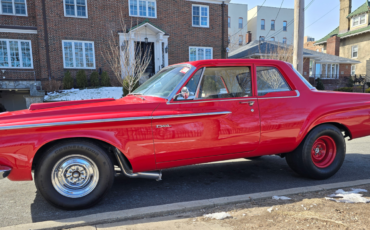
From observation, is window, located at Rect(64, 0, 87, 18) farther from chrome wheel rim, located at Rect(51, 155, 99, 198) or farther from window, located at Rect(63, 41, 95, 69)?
chrome wheel rim, located at Rect(51, 155, 99, 198)

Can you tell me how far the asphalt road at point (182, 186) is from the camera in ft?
10.4

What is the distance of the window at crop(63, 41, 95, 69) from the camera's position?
15.9m

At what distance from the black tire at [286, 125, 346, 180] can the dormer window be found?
34.5 meters

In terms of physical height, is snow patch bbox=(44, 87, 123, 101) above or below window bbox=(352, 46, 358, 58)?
below

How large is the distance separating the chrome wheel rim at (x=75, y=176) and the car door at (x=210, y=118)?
82cm

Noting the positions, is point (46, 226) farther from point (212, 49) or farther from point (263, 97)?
point (212, 49)

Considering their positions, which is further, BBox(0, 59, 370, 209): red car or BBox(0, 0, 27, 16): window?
BBox(0, 0, 27, 16): window

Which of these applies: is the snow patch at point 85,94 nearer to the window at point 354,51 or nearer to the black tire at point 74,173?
the black tire at point 74,173

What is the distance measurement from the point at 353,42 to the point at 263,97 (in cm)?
3584

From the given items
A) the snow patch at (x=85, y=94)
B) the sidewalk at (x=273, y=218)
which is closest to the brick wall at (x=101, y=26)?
the snow patch at (x=85, y=94)

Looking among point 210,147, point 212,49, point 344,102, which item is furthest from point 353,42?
point 210,147

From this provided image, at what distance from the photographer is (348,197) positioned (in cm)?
332

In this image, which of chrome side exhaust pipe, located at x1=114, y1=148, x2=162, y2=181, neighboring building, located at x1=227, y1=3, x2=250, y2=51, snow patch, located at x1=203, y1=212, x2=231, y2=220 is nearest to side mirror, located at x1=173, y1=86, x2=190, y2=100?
chrome side exhaust pipe, located at x1=114, y1=148, x2=162, y2=181

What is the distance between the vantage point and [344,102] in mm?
4160
